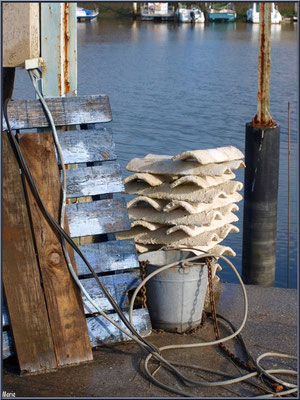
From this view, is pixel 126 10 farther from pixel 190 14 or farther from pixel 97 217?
pixel 97 217

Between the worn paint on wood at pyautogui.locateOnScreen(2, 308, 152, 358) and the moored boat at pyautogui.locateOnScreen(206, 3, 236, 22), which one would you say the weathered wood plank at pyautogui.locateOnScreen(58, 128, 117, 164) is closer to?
the worn paint on wood at pyautogui.locateOnScreen(2, 308, 152, 358)

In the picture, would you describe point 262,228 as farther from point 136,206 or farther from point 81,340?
point 81,340

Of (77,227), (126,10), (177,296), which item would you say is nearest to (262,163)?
(177,296)

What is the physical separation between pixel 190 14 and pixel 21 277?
72.3 m

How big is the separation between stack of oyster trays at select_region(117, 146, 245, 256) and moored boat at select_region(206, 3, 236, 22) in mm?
70150

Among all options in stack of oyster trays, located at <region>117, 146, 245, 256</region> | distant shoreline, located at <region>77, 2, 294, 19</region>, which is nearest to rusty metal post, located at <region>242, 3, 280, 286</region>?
stack of oyster trays, located at <region>117, 146, 245, 256</region>

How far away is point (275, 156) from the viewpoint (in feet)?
24.3

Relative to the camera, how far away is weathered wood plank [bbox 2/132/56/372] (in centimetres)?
462

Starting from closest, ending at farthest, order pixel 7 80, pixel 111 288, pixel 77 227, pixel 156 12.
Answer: pixel 77 227, pixel 111 288, pixel 7 80, pixel 156 12

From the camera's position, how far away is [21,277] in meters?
4.63

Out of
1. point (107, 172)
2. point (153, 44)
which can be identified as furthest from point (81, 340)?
point (153, 44)

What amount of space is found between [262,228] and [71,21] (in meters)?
3.13

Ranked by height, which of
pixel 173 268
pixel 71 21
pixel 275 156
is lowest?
pixel 173 268

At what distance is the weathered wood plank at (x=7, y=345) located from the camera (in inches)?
186
